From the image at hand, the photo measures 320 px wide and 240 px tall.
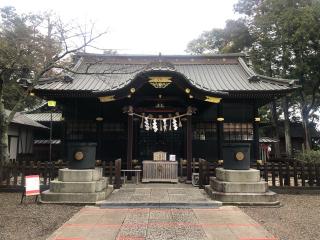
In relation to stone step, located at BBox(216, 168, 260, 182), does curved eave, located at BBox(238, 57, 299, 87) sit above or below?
above

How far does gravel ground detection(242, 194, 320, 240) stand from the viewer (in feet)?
21.4

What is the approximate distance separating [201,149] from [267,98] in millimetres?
4374

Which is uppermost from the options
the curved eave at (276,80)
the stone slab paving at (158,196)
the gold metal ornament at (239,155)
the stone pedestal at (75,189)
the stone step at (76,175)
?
the curved eave at (276,80)

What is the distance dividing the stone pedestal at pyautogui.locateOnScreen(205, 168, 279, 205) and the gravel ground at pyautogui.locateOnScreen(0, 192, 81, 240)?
4413mm

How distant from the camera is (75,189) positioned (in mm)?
9602

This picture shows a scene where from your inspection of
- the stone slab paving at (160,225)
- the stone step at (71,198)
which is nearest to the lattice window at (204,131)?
the stone slab paving at (160,225)

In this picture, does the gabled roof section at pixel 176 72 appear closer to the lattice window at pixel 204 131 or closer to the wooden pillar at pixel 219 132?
the wooden pillar at pixel 219 132

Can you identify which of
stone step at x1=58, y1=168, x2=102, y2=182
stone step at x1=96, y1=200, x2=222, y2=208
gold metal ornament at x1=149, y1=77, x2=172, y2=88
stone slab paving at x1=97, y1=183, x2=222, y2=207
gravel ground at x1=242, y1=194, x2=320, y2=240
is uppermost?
gold metal ornament at x1=149, y1=77, x2=172, y2=88

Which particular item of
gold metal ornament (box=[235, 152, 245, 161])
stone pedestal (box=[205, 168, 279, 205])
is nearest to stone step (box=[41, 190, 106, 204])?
stone pedestal (box=[205, 168, 279, 205])

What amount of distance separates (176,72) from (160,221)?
284 inches

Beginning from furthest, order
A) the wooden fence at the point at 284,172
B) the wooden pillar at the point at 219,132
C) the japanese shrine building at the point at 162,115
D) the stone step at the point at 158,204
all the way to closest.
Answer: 1. the wooden pillar at the point at 219,132
2. the japanese shrine building at the point at 162,115
3. the wooden fence at the point at 284,172
4. the stone step at the point at 158,204

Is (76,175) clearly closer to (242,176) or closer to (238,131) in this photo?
(242,176)

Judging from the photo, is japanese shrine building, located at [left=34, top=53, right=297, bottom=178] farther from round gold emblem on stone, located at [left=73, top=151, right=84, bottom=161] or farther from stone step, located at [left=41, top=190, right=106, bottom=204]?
stone step, located at [left=41, top=190, right=106, bottom=204]

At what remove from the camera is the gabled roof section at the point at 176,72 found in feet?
45.7
